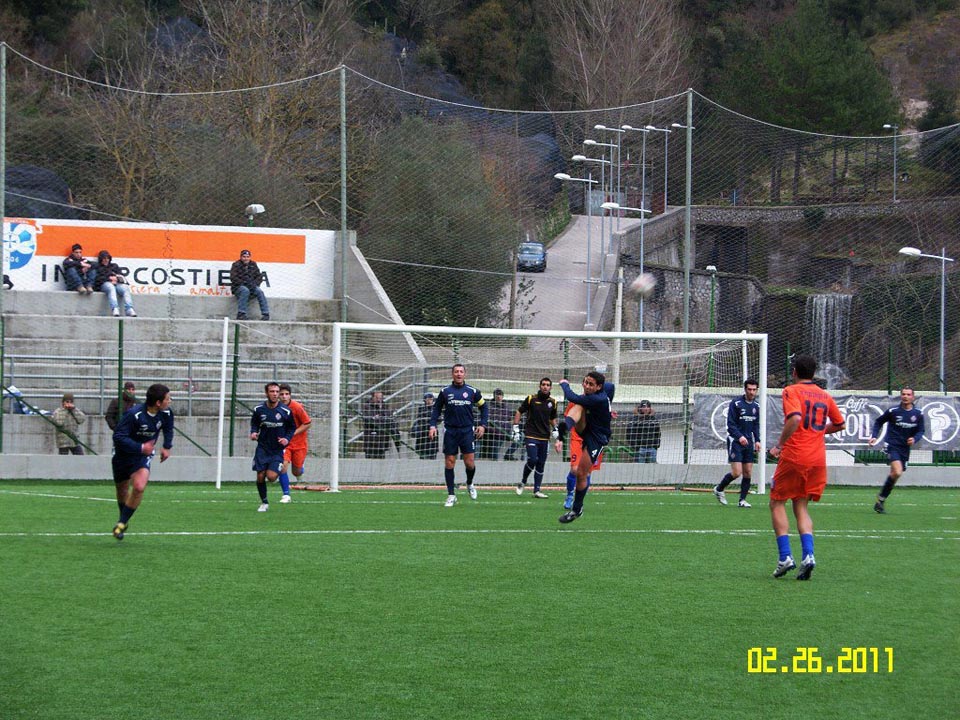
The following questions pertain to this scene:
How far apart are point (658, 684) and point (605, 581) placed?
333 centimetres

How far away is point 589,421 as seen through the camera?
14.7 metres

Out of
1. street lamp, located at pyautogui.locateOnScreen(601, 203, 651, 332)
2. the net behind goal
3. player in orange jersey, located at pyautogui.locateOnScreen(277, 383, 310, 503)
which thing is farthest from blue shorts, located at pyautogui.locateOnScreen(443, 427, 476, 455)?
street lamp, located at pyautogui.locateOnScreen(601, 203, 651, 332)

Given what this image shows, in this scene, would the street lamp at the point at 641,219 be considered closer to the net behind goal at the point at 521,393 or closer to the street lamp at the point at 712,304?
the street lamp at the point at 712,304

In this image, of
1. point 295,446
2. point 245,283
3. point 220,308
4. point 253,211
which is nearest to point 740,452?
point 295,446

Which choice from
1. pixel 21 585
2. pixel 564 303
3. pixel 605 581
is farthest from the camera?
pixel 564 303

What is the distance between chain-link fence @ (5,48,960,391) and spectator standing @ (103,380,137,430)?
5.12 meters

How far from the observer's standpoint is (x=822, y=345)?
30906 millimetres

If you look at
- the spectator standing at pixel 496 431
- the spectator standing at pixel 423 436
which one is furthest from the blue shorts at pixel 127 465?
the spectator standing at pixel 496 431

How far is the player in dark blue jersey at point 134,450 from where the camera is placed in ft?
38.8

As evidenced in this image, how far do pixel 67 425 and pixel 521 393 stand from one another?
350 inches

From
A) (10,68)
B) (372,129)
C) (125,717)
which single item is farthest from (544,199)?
(125,717)

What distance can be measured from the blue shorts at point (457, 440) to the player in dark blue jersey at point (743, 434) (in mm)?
4131

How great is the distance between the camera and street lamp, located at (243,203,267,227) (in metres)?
28.8

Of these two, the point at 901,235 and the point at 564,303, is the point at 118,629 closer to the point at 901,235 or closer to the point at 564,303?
the point at 564,303
